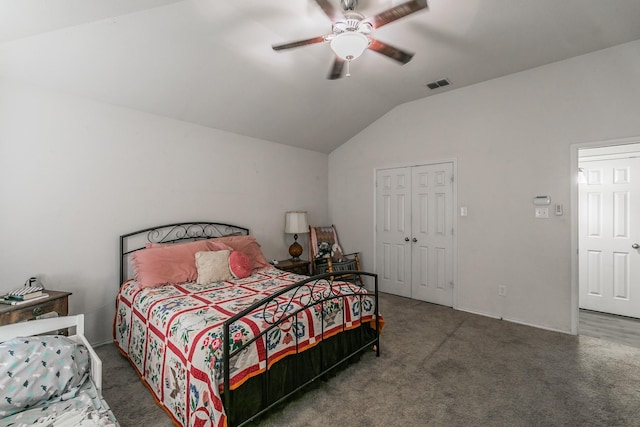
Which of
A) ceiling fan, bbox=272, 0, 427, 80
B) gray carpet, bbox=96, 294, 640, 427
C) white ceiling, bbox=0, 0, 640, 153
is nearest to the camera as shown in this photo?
ceiling fan, bbox=272, 0, 427, 80

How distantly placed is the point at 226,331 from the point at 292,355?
678 millimetres

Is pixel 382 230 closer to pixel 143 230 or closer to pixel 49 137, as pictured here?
pixel 143 230

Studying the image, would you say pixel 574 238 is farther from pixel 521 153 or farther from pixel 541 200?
pixel 521 153

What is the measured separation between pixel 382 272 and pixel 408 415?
3.03 metres

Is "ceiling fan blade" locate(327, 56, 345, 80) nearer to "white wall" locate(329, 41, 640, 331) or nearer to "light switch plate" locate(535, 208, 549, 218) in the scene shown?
"white wall" locate(329, 41, 640, 331)

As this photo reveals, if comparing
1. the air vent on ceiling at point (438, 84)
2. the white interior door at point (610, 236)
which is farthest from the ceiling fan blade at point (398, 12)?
the white interior door at point (610, 236)

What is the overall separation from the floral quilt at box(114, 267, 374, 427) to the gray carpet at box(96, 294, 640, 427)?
0.89 feet

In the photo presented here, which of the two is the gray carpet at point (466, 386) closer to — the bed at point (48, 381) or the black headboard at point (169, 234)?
the bed at point (48, 381)

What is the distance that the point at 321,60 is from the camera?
3203 mm

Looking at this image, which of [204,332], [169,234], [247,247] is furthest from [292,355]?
[169,234]

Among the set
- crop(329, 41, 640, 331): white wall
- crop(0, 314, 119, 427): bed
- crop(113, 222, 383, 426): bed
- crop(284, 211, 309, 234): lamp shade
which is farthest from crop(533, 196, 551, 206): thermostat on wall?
crop(0, 314, 119, 427): bed

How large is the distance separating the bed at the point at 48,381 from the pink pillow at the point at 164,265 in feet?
3.43

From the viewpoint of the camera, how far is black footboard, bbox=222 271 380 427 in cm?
173

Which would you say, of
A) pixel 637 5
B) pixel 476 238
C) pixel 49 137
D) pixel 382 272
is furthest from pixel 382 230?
pixel 49 137
